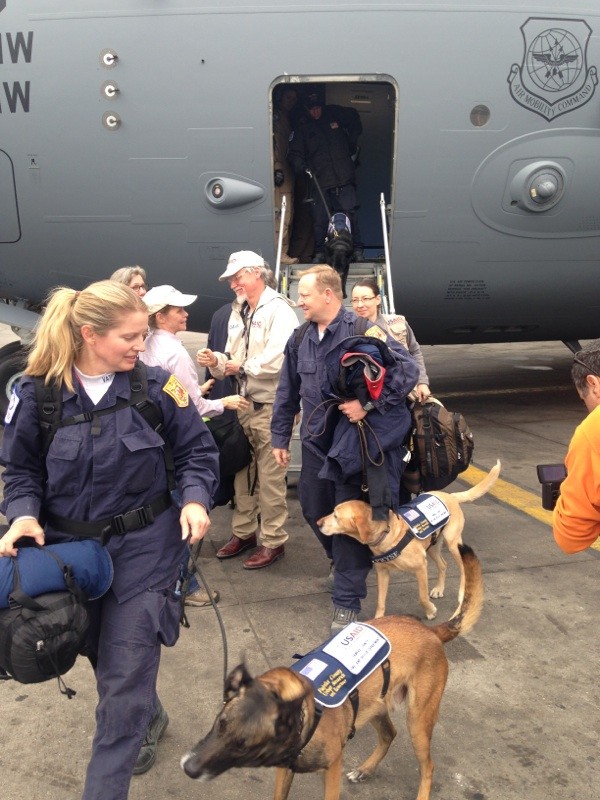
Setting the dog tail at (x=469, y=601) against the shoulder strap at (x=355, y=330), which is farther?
the shoulder strap at (x=355, y=330)

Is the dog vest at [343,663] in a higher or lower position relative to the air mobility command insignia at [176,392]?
lower

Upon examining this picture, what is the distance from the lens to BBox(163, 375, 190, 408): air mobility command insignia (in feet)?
8.56

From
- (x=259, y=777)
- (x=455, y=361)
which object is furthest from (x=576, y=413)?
(x=259, y=777)

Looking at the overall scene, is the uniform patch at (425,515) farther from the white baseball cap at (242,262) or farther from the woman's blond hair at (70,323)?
the woman's blond hair at (70,323)

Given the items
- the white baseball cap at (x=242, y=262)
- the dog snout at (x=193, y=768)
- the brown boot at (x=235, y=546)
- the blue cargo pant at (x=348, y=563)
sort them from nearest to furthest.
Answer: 1. the dog snout at (x=193, y=768)
2. the blue cargo pant at (x=348, y=563)
3. the white baseball cap at (x=242, y=262)
4. the brown boot at (x=235, y=546)

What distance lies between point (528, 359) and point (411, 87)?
A: 7.37m

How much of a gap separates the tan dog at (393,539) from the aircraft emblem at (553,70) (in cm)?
441

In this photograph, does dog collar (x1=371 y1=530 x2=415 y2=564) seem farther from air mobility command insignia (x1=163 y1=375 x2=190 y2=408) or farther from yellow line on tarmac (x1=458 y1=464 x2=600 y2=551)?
yellow line on tarmac (x1=458 y1=464 x2=600 y2=551)

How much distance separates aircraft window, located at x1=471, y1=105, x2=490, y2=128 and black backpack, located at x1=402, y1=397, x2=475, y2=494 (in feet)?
11.6

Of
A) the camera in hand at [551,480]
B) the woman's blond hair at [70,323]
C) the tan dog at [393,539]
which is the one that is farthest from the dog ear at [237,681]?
the tan dog at [393,539]

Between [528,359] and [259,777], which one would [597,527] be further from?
[528,359]

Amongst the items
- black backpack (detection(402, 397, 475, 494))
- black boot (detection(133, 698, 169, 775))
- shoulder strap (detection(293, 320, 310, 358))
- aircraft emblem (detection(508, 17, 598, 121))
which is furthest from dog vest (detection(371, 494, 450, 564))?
aircraft emblem (detection(508, 17, 598, 121))

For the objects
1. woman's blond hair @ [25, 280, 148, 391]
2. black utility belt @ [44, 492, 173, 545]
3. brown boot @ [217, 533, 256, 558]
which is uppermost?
woman's blond hair @ [25, 280, 148, 391]

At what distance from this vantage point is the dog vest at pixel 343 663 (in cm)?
A: 237
